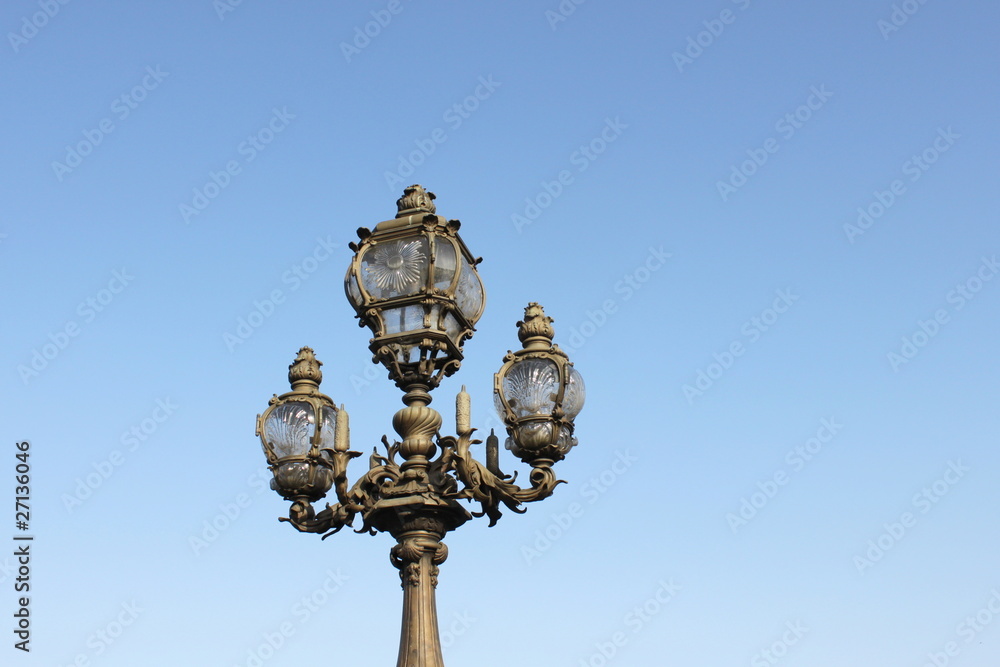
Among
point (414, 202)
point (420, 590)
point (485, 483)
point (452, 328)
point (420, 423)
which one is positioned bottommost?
point (420, 590)

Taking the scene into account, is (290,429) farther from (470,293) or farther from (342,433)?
(470,293)

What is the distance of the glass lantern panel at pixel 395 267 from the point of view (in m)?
7.57

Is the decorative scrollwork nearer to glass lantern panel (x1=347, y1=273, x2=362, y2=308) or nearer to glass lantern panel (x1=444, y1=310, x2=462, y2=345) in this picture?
glass lantern panel (x1=444, y1=310, x2=462, y2=345)

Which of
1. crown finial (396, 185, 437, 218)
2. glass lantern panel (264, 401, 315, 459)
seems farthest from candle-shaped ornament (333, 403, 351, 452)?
crown finial (396, 185, 437, 218)

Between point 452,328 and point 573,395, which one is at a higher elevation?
point 452,328

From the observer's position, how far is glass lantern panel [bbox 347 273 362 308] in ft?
25.4

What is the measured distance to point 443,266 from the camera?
298 inches

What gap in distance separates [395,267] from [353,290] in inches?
14.1

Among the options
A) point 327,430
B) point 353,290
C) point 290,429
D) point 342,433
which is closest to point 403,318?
point 353,290

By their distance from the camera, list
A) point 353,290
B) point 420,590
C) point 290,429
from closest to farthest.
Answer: point 420,590 → point 353,290 → point 290,429

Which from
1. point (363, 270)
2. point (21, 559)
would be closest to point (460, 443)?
point (363, 270)

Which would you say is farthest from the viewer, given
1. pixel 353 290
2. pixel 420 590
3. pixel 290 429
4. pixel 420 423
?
pixel 290 429

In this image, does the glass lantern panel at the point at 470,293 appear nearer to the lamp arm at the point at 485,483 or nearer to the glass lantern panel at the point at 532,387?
the glass lantern panel at the point at 532,387

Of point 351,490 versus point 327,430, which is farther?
point 327,430
